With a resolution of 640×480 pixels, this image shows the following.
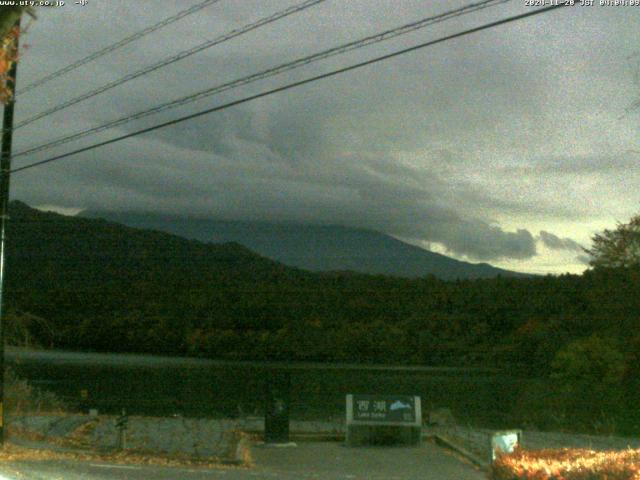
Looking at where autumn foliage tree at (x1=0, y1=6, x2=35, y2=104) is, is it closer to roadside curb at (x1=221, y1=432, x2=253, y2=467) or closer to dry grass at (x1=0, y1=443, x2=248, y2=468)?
dry grass at (x1=0, y1=443, x2=248, y2=468)

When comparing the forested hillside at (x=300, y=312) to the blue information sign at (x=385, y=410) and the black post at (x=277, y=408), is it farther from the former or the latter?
the black post at (x=277, y=408)

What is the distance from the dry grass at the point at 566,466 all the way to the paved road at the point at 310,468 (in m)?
6.37

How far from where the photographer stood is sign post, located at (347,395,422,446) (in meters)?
24.4

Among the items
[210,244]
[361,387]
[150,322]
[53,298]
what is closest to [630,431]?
[361,387]

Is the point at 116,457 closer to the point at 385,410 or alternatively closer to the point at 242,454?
the point at 242,454

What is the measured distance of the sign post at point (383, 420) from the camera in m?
24.4

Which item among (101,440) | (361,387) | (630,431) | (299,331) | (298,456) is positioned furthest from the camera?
(299,331)

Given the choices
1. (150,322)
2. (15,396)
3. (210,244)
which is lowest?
(15,396)

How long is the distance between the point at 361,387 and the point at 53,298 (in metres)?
21.2

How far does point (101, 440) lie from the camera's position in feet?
76.8

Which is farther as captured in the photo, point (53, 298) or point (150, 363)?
point (53, 298)

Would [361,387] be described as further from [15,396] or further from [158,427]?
[15,396]

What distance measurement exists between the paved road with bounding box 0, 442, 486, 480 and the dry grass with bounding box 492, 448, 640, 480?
637cm

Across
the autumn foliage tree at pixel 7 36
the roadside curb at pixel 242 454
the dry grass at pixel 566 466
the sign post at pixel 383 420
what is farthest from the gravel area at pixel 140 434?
the autumn foliage tree at pixel 7 36
